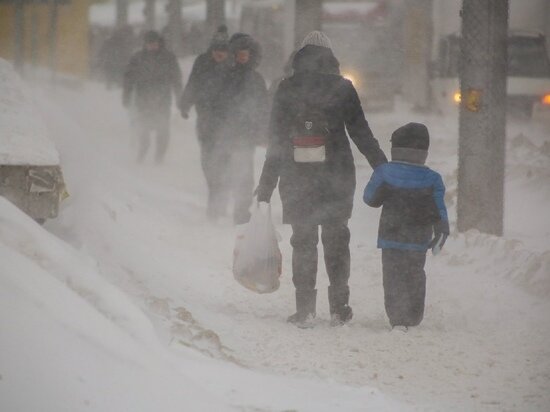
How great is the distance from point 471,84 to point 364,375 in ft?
13.1

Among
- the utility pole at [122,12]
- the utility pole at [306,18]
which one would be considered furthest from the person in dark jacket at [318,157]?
the utility pole at [122,12]

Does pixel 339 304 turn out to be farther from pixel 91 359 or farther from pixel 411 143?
pixel 91 359

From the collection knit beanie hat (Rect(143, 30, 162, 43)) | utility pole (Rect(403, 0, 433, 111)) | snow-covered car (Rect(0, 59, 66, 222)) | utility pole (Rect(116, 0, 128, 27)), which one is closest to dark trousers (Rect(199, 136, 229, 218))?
snow-covered car (Rect(0, 59, 66, 222))

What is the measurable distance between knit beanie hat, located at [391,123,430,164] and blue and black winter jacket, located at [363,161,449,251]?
0.05 meters

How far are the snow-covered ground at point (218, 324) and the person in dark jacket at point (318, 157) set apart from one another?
0.36m

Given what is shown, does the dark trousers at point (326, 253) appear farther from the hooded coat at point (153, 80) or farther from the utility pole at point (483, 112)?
the hooded coat at point (153, 80)

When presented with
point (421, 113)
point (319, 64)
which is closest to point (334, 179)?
point (319, 64)

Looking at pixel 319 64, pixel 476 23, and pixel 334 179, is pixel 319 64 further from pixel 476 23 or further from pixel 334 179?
pixel 476 23

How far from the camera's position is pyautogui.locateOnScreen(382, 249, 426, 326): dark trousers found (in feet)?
21.6

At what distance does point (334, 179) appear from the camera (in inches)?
260

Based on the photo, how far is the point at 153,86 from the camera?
51.7 ft

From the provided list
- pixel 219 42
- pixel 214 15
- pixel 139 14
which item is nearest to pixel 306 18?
pixel 219 42

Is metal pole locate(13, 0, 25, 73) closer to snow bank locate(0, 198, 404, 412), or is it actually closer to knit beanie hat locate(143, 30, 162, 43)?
knit beanie hat locate(143, 30, 162, 43)

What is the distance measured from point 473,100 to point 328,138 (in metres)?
2.66
